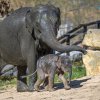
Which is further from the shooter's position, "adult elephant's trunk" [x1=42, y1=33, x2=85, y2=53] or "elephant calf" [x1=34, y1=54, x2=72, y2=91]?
"elephant calf" [x1=34, y1=54, x2=72, y2=91]

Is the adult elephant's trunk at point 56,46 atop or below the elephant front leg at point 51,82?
atop

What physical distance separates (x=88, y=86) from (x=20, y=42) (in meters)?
1.28

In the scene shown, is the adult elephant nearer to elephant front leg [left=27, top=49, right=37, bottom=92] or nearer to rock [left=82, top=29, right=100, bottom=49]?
elephant front leg [left=27, top=49, right=37, bottom=92]

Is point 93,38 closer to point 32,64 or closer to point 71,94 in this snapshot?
point 32,64

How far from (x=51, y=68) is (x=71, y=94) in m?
0.55

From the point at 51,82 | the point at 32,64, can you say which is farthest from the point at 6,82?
the point at 51,82

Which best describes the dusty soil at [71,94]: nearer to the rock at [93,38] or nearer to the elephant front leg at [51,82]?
the elephant front leg at [51,82]

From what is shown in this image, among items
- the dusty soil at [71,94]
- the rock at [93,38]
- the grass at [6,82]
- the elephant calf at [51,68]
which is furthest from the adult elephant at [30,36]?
the rock at [93,38]

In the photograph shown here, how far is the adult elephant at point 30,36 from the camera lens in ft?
26.1

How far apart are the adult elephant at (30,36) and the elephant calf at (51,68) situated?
16 cm

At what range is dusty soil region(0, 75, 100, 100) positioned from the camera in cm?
756

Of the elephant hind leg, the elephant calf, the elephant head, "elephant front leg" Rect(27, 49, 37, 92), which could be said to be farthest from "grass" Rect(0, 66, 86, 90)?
the elephant head

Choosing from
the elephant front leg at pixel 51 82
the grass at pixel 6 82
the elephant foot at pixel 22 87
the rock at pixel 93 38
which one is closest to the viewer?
the elephant front leg at pixel 51 82

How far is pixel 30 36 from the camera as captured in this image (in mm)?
8203
